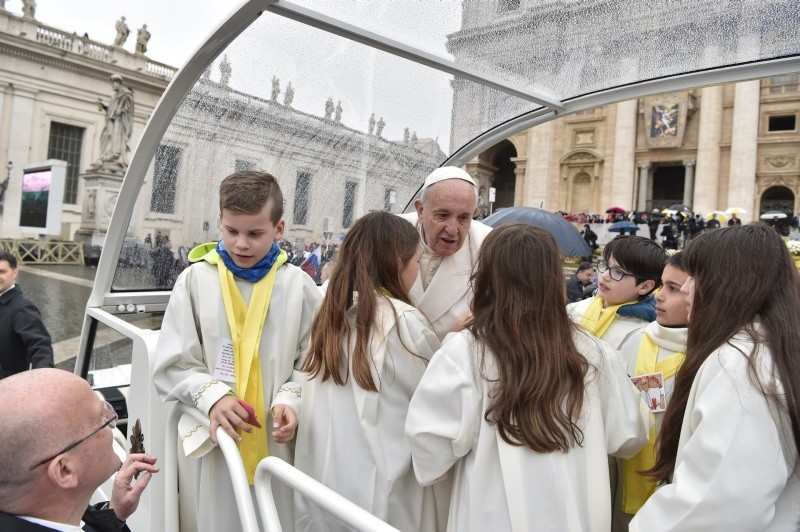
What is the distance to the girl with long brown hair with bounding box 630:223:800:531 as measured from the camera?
1.29 meters

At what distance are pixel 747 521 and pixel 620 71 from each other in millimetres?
2977

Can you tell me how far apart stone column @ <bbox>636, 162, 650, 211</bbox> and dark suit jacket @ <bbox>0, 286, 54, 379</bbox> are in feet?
123

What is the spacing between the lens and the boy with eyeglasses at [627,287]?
2.51m

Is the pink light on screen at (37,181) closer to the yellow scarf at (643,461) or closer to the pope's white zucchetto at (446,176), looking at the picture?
the pope's white zucchetto at (446,176)

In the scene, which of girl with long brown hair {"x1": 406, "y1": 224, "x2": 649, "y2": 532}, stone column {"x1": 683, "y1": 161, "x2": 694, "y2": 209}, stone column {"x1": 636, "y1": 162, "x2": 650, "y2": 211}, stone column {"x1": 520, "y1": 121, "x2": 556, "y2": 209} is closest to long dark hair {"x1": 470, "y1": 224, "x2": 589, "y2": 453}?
girl with long brown hair {"x1": 406, "y1": 224, "x2": 649, "y2": 532}

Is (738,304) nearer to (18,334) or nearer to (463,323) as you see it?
(463,323)

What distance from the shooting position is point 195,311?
2.29 metres

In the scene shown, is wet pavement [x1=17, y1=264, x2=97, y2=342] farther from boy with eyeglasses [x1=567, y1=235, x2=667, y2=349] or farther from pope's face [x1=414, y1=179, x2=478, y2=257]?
boy with eyeglasses [x1=567, y1=235, x2=667, y2=349]

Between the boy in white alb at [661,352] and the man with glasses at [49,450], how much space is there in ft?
5.52

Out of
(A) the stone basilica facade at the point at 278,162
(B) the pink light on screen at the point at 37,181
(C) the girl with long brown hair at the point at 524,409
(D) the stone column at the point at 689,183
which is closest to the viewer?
(C) the girl with long brown hair at the point at 524,409

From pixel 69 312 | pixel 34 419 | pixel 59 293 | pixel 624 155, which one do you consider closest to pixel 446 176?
pixel 34 419

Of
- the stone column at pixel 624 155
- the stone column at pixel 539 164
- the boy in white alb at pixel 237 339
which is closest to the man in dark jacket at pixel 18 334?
the boy in white alb at pixel 237 339

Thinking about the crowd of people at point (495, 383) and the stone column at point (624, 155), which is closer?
the crowd of people at point (495, 383)

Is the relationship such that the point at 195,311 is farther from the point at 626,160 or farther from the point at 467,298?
the point at 626,160
